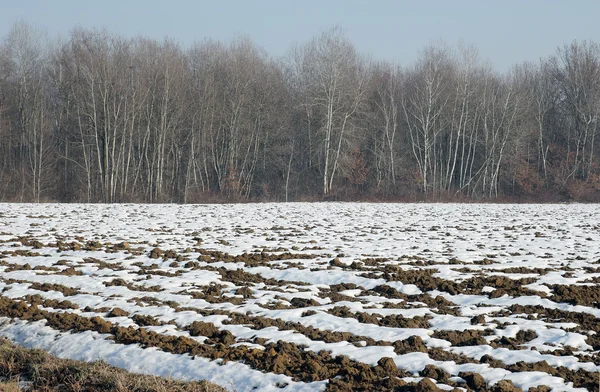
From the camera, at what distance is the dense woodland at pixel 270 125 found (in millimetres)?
47094

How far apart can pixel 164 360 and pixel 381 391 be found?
8.97ft

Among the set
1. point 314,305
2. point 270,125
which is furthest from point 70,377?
point 270,125

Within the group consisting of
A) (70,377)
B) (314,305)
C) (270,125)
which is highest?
(270,125)

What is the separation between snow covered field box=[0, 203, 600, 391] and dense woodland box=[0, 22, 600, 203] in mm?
28970

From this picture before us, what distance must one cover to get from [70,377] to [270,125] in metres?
46.9

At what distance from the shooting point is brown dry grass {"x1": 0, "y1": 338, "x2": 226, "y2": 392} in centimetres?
665

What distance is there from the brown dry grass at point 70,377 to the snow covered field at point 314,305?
0.34 meters

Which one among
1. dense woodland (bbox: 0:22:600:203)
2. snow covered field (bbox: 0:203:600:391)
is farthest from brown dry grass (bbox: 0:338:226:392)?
dense woodland (bbox: 0:22:600:203)

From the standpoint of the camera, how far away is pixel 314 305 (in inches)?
390

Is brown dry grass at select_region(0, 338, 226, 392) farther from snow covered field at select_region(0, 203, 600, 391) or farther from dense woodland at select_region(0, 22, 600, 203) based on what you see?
dense woodland at select_region(0, 22, 600, 203)

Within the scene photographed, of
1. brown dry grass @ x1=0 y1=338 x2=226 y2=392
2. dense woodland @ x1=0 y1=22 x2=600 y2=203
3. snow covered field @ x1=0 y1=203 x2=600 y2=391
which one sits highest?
dense woodland @ x1=0 y1=22 x2=600 y2=203

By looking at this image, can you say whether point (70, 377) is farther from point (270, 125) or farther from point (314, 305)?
point (270, 125)

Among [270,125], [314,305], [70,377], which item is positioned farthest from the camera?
[270,125]

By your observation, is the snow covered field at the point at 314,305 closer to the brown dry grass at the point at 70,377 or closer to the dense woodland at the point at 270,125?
the brown dry grass at the point at 70,377
